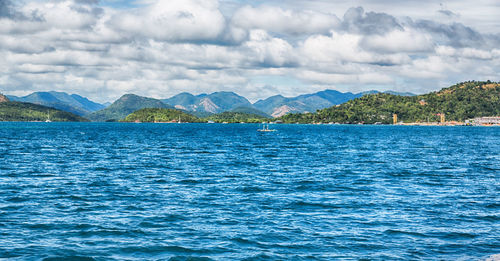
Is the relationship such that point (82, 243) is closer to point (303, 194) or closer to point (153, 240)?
point (153, 240)

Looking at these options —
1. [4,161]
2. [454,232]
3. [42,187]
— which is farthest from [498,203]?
[4,161]

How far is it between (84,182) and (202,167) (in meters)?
21.3

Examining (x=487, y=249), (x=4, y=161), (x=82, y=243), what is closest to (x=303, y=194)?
(x=487, y=249)

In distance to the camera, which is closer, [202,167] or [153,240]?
[153,240]

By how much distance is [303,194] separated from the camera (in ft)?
137

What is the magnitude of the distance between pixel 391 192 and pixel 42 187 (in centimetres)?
3467

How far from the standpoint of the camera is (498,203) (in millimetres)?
38312

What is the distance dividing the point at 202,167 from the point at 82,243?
137ft

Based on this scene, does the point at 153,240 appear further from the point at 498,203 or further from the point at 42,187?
the point at 498,203

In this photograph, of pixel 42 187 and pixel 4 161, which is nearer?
pixel 42 187

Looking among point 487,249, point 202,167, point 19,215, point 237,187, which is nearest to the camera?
point 487,249

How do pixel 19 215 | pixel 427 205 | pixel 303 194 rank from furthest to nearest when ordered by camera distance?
pixel 303 194
pixel 427 205
pixel 19 215

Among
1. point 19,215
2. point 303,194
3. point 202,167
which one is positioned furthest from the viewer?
point 202,167

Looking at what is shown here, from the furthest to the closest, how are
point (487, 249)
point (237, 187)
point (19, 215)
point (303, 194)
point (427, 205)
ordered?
1. point (237, 187)
2. point (303, 194)
3. point (427, 205)
4. point (19, 215)
5. point (487, 249)
